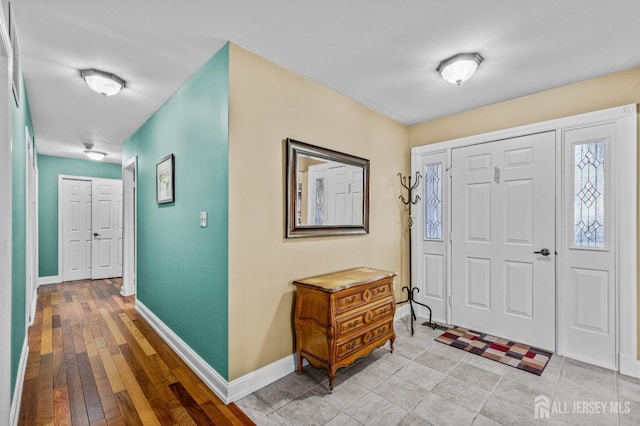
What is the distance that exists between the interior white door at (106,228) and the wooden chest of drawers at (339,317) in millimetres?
5587

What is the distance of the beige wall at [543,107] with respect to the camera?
2.48 meters

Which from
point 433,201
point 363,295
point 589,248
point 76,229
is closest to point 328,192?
point 363,295

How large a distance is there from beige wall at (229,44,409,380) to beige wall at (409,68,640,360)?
52.7 inches

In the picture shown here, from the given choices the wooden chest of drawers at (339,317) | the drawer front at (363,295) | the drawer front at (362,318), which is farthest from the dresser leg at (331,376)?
the drawer front at (363,295)

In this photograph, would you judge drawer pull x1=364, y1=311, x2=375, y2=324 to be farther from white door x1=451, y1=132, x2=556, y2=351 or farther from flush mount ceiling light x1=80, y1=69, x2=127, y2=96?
flush mount ceiling light x1=80, y1=69, x2=127, y2=96

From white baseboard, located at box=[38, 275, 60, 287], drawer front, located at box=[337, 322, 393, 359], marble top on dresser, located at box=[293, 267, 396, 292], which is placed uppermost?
marble top on dresser, located at box=[293, 267, 396, 292]

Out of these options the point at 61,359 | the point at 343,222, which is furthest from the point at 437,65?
the point at 61,359

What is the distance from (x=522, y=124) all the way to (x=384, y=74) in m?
1.56

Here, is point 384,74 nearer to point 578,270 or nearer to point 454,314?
point 578,270

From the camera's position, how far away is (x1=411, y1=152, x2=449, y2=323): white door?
352 centimetres

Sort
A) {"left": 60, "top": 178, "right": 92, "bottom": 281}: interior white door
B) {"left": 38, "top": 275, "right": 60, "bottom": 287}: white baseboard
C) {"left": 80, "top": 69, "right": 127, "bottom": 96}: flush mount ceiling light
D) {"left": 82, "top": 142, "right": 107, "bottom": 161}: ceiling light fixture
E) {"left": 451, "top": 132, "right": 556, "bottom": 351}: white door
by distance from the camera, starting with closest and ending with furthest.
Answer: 1. {"left": 80, "top": 69, "right": 127, "bottom": 96}: flush mount ceiling light
2. {"left": 451, "top": 132, "right": 556, "bottom": 351}: white door
3. {"left": 82, "top": 142, "right": 107, "bottom": 161}: ceiling light fixture
4. {"left": 38, "top": 275, "right": 60, "bottom": 287}: white baseboard
5. {"left": 60, "top": 178, "right": 92, "bottom": 281}: interior white door

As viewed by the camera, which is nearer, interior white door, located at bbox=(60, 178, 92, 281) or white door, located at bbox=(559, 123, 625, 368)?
white door, located at bbox=(559, 123, 625, 368)

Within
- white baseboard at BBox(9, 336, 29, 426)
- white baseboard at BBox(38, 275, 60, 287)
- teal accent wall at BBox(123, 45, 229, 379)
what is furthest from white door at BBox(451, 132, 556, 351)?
white baseboard at BBox(38, 275, 60, 287)

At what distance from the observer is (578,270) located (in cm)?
265
